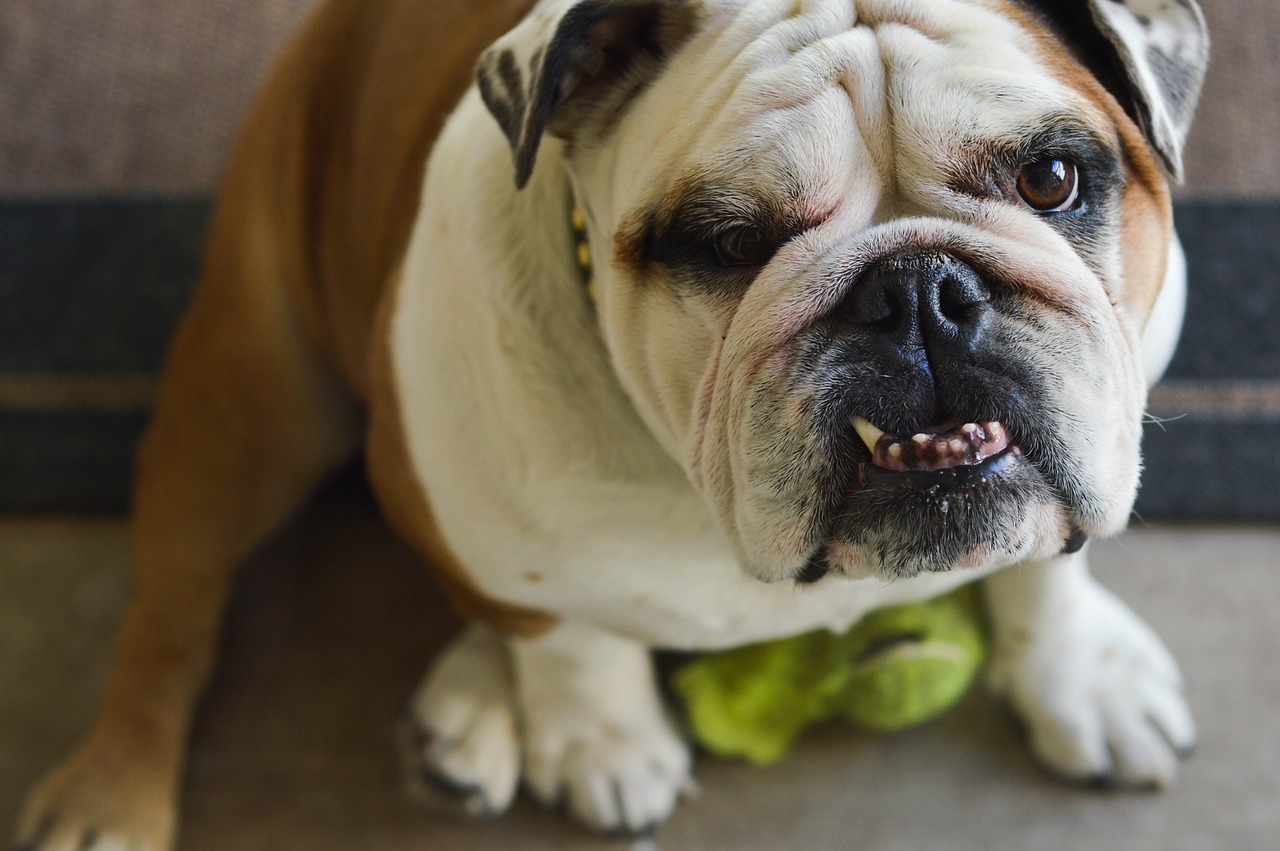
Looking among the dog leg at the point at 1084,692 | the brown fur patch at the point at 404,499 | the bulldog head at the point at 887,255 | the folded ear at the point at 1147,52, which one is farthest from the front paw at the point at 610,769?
the folded ear at the point at 1147,52

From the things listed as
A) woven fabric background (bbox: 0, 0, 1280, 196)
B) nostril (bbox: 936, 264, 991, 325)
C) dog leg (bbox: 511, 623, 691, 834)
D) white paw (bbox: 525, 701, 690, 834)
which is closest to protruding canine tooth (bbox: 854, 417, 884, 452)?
nostril (bbox: 936, 264, 991, 325)

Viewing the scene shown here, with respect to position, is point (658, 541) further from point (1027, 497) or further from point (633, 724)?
point (633, 724)

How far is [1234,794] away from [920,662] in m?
0.53

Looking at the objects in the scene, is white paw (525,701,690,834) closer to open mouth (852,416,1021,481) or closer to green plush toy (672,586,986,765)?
green plush toy (672,586,986,765)

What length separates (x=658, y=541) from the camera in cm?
129

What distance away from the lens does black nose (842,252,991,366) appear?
0.96 meters

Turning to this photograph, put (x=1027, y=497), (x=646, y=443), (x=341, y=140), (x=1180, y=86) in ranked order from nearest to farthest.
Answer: (x=1027, y=497)
(x=1180, y=86)
(x=646, y=443)
(x=341, y=140)

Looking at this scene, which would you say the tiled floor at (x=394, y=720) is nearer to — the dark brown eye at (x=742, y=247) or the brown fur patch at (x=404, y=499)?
the brown fur patch at (x=404, y=499)

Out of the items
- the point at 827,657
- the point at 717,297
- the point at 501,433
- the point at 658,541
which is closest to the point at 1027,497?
the point at 717,297

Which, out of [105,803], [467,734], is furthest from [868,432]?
[105,803]

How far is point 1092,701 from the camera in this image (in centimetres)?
170

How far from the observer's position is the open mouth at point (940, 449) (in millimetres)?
982

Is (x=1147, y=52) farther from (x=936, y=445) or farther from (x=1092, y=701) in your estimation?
(x=1092, y=701)

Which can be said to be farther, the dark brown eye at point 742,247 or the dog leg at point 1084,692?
the dog leg at point 1084,692
